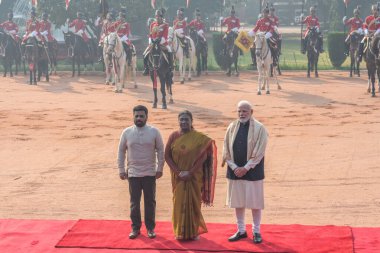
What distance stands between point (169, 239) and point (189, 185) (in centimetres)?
64

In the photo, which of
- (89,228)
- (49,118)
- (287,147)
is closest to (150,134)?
(89,228)

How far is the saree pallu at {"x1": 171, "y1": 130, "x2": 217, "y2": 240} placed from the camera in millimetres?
9516

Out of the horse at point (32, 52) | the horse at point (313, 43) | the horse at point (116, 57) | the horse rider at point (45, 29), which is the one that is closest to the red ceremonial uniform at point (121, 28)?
the horse at point (116, 57)

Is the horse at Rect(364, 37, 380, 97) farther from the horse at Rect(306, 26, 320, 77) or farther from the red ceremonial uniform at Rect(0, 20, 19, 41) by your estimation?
the red ceremonial uniform at Rect(0, 20, 19, 41)

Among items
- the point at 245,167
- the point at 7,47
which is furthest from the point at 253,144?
the point at 7,47

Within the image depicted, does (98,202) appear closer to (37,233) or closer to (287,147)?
(37,233)

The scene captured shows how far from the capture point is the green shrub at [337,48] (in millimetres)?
32750

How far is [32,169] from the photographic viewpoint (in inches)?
567

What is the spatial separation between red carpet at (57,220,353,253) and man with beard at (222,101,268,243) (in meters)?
0.24

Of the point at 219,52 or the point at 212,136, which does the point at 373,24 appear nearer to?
the point at 212,136

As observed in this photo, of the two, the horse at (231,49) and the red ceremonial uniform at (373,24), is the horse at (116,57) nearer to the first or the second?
the horse at (231,49)

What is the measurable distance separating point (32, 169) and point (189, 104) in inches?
353

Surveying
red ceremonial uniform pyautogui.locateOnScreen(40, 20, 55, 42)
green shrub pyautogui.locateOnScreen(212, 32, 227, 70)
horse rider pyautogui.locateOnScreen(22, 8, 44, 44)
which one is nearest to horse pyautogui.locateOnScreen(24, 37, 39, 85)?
horse rider pyautogui.locateOnScreen(22, 8, 44, 44)

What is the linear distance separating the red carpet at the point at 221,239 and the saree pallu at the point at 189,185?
0.16m
